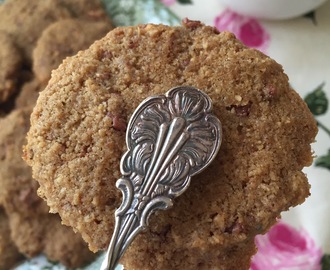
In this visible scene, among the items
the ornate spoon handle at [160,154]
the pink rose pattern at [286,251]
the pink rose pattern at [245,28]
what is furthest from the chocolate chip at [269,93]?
the pink rose pattern at [245,28]

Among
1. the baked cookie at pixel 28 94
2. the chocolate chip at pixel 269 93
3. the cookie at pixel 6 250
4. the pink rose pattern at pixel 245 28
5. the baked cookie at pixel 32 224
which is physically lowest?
the cookie at pixel 6 250

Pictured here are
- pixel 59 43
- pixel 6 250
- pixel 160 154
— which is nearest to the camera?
pixel 160 154

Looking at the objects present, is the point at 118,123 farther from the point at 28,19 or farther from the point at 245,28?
the point at 245,28

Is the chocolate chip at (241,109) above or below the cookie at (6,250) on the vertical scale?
above

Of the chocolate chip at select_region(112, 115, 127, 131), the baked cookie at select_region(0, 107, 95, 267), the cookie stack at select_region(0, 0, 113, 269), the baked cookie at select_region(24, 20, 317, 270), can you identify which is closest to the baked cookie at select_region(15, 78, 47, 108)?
the cookie stack at select_region(0, 0, 113, 269)

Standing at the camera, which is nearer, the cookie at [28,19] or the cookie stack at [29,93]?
the cookie stack at [29,93]

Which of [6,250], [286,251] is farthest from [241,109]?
[6,250]

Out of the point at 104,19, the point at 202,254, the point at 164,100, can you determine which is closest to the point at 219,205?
the point at 202,254

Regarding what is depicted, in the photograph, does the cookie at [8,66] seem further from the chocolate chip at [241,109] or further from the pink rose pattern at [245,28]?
the chocolate chip at [241,109]
